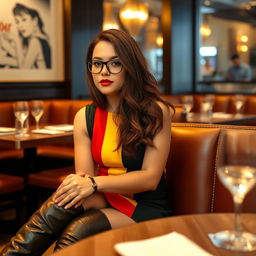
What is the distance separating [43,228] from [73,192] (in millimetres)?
173

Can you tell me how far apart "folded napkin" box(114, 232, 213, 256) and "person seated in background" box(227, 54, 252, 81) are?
266 inches

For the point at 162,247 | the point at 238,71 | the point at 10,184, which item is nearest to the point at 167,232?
the point at 162,247

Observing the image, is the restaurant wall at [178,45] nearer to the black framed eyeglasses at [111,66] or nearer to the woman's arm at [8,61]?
the woman's arm at [8,61]

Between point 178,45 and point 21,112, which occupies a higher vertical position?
point 178,45

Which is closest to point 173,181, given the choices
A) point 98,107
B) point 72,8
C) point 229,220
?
point 98,107

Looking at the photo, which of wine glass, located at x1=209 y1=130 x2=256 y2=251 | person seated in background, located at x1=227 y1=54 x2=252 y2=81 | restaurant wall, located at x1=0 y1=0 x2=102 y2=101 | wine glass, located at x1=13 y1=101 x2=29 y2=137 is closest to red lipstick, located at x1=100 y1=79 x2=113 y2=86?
wine glass, located at x1=209 y1=130 x2=256 y2=251

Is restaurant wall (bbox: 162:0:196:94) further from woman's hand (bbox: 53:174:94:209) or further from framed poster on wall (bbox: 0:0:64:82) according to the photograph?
woman's hand (bbox: 53:174:94:209)

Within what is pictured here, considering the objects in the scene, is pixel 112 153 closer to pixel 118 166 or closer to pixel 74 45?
pixel 118 166

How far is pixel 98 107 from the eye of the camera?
84.0 inches

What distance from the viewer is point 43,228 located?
1.76 m

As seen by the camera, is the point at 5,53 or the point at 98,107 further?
the point at 5,53

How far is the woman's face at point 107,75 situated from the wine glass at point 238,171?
1002 millimetres

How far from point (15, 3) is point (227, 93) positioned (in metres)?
3.46

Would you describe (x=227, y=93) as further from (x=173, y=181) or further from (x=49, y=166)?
(x=173, y=181)
